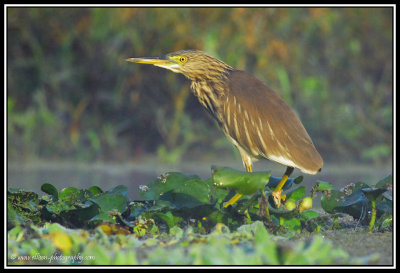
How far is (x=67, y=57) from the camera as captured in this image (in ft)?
33.7

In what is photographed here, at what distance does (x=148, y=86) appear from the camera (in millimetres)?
10234

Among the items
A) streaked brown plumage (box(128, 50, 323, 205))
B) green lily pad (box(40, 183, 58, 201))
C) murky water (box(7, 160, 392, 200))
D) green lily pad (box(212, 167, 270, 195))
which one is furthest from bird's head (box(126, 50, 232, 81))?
murky water (box(7, 160, 392, 200))

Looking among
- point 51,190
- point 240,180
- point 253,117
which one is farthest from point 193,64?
point 240,180

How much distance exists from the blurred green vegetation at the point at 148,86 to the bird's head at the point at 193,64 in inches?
171

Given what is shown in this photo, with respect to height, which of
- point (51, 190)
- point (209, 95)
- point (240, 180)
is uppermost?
point (209, 95)

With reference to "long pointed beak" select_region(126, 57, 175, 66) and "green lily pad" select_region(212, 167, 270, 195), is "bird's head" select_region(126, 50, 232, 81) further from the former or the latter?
"green lily pad" select_region(212, 167, 270, 195)

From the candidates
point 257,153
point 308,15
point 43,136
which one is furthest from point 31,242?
point 308,15

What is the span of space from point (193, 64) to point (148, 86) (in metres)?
5.05

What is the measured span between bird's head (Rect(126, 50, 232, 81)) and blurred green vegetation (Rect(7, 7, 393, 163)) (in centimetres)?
434

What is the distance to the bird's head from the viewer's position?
5.16 metres

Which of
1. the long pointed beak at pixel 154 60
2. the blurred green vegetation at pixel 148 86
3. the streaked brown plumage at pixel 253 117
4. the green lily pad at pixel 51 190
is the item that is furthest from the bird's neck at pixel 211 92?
the blurred green vegetation at pixel 148 86

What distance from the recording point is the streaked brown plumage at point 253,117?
4.41 meters

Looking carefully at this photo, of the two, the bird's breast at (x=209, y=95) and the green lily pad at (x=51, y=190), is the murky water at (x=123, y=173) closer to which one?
the bird's breast at (x=209, y=95)

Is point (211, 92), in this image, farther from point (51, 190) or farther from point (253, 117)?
point (51, 190)
